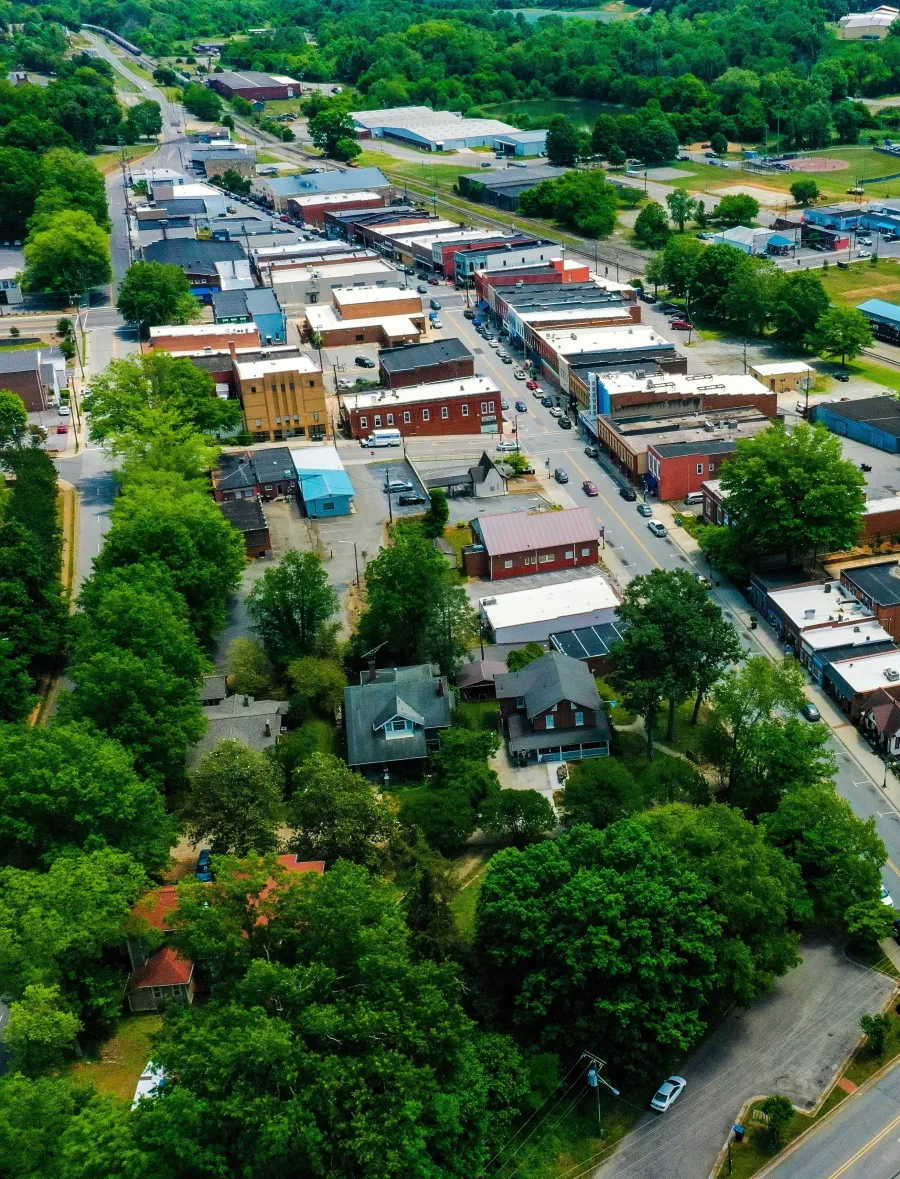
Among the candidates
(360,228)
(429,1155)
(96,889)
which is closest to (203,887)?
(96,889)

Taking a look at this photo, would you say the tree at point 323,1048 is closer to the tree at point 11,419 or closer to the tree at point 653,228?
the tree at point 11,419

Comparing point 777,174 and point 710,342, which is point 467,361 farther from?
point 777,174

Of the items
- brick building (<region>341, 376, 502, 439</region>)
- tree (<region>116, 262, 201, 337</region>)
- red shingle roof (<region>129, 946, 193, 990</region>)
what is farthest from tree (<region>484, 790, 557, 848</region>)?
tree (<region>116, 262, 201, 337</region>)

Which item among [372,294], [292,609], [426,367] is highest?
[372,294]

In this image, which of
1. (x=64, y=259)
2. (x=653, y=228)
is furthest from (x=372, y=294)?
(x=653, y=228)

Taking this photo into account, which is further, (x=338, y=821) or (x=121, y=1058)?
(x=338, y=821)

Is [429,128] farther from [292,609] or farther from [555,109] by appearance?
[292,609]
